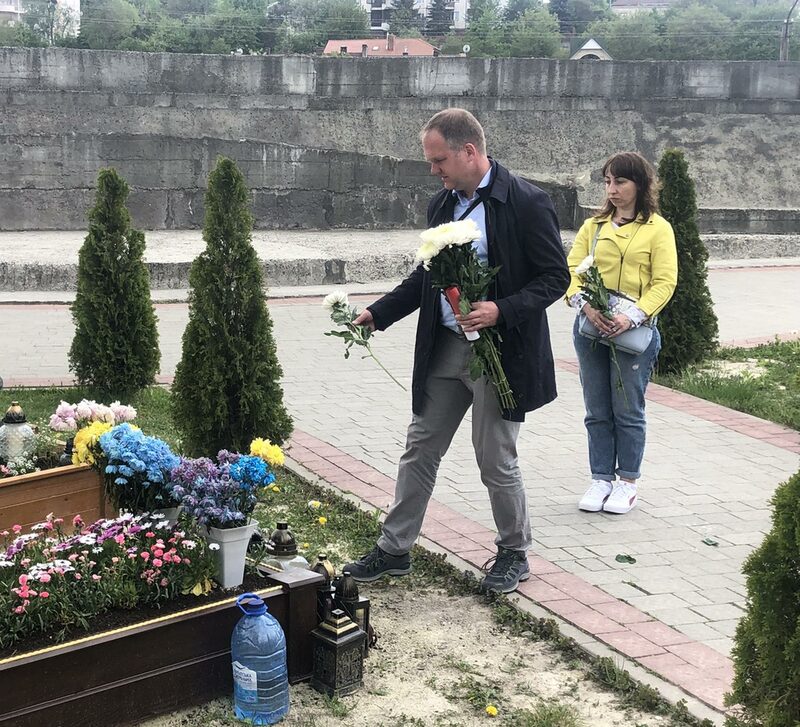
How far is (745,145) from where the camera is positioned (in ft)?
111

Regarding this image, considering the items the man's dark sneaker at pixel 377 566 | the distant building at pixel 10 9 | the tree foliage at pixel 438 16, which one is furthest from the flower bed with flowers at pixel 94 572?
the distant building at pixel 10 9

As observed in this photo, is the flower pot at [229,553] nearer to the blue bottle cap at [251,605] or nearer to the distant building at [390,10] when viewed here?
the blue bottle cap at [251,605]

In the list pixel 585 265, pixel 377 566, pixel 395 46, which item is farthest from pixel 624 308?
pixel 395 46

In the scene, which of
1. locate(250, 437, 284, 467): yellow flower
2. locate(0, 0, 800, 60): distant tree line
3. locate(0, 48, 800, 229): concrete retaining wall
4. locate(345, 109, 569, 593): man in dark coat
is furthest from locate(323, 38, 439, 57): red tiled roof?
locate(250, 437, 284, 467): yellow flower

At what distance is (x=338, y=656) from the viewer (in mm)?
3779

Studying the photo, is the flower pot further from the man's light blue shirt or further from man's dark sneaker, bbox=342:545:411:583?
the man's light blue shirt

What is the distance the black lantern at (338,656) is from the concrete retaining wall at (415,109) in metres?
16.8

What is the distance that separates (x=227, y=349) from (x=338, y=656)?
2982 millimetres

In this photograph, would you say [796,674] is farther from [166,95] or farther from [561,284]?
[166,95]

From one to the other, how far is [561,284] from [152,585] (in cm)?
211

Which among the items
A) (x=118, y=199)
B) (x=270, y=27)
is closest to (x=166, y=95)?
(x=118, y=199)

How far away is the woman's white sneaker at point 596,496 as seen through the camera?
590 centimetres

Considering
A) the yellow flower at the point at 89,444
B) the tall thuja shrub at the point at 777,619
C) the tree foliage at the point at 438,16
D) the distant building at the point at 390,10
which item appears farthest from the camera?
the distant building at the point at 390,10

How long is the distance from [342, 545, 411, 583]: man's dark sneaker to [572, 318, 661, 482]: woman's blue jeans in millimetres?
1572
